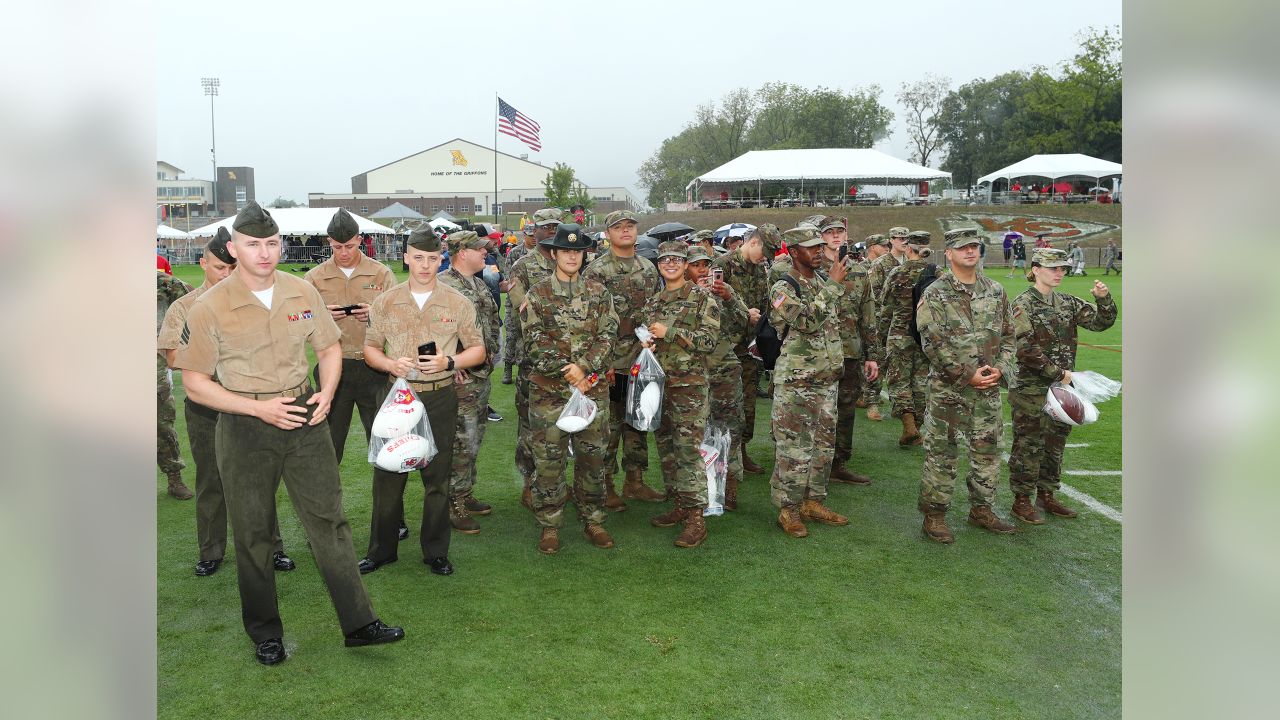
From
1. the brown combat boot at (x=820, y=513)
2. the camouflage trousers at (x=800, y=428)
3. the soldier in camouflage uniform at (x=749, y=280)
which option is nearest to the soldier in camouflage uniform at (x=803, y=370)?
the camouflage trousers at (x=800, y=428)

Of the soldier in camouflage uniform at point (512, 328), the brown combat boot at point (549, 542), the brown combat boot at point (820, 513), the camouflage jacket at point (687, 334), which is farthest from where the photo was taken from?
→ the soldier in camouflage uniform at point (512, 328)

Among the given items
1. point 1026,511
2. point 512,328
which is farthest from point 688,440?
point 512,328

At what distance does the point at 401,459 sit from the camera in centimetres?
469

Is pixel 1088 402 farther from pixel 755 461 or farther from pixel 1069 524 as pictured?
pixel 755 461

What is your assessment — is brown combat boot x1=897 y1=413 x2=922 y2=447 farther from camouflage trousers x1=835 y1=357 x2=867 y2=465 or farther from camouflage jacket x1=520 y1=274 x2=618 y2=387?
camouflage jacket x1=520 y1=274 x2=618 y2=387

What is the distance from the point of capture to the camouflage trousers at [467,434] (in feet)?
20.2

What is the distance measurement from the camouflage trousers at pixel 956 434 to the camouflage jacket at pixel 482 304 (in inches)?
127

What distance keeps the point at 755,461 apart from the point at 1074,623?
12.2 feet

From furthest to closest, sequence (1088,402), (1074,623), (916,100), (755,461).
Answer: (916,100)
(755,461)
(1088,402)
(1074,623)

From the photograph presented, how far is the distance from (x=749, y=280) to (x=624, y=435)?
184cm

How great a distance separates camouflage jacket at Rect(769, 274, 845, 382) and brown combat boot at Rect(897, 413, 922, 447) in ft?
9.55

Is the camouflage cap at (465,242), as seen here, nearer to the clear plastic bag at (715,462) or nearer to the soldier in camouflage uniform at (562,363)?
the soldier in camouflage uniform at (562,363)
